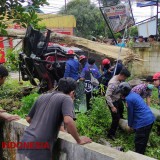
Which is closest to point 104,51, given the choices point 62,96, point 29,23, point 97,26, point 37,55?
point 37,55

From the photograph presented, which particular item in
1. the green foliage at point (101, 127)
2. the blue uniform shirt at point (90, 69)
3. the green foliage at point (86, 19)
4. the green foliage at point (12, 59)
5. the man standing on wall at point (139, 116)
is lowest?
the green foliage at point (101, 127)

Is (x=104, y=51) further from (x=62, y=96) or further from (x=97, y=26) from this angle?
(x=97, y=26)

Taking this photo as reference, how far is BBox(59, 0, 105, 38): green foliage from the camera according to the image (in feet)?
94.4

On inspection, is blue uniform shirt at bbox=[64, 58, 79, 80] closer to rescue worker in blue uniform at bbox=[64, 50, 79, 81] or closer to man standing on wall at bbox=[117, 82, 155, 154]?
rescue worker in blue uniform at bbox=[64, 50, 79, 81]

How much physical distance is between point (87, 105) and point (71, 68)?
1.04 meters

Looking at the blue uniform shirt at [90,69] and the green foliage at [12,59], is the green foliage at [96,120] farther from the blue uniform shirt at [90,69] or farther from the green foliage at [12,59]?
the green foliage at [12,59]

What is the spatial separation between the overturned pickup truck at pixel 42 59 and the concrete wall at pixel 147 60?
4475 mm

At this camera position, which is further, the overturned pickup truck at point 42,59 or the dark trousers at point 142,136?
the overturned pickup truck at point 42,59

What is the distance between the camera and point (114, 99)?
5.41 metres

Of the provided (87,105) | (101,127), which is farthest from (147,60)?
(101,127)

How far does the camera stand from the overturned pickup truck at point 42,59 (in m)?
7.39

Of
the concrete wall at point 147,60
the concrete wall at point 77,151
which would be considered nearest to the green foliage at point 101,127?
the concrete wall at point 77,151

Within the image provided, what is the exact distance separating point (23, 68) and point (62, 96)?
18.3ft

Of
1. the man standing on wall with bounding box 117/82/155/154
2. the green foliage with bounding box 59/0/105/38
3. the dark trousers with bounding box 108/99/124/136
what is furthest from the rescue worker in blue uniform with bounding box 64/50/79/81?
the green foliage with bounding box 59/0/105/38
